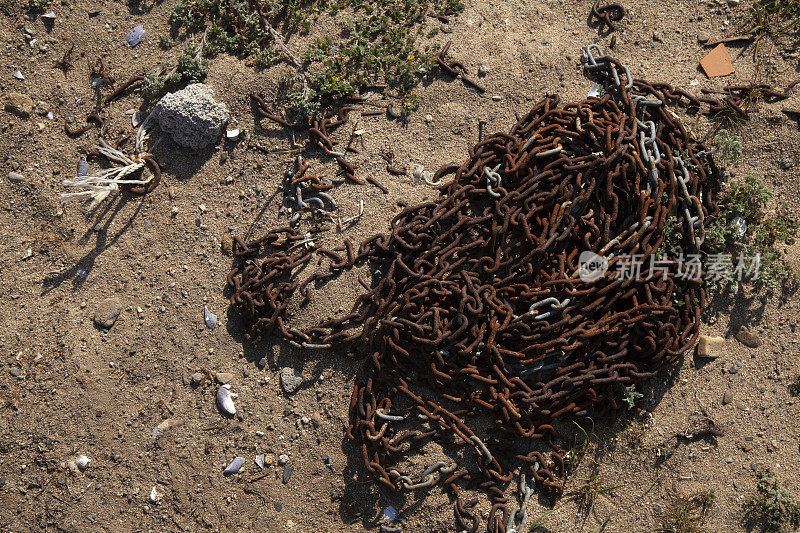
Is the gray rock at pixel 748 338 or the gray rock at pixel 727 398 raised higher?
the gray rock at pixel 748 338

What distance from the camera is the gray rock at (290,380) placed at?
4586 mm

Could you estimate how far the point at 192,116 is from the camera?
4.86 meters

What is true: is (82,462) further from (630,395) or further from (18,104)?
(630,395)

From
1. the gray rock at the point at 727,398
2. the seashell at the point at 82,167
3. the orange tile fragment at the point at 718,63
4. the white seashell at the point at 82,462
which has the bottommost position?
the white seashell at the point at 82,462

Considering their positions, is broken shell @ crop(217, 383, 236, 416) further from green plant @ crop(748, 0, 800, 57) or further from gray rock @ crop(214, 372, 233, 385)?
green plant @ crop(748, 0, 800, 57)

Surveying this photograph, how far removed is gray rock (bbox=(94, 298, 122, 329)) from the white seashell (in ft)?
3.44

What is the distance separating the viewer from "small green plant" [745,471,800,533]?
175 inches

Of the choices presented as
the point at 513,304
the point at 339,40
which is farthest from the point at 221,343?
the point at 339,40

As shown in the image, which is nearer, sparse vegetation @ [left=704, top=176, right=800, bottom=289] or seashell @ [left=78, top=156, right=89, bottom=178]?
sparse vegetation @ [left=704, top=176, right=800, bottom=289]

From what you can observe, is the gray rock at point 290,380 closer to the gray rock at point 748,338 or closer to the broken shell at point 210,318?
the broken shell at point 210,318

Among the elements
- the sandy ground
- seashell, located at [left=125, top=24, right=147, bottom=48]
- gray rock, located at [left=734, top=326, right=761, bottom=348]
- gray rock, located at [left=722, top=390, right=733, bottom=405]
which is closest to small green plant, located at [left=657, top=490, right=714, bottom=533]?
the sandy ground

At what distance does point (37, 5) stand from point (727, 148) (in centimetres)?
633

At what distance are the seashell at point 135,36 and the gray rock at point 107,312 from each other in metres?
2.40

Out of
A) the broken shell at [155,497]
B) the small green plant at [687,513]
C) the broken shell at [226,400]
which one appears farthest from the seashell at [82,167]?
the small green plant at [687,513]
